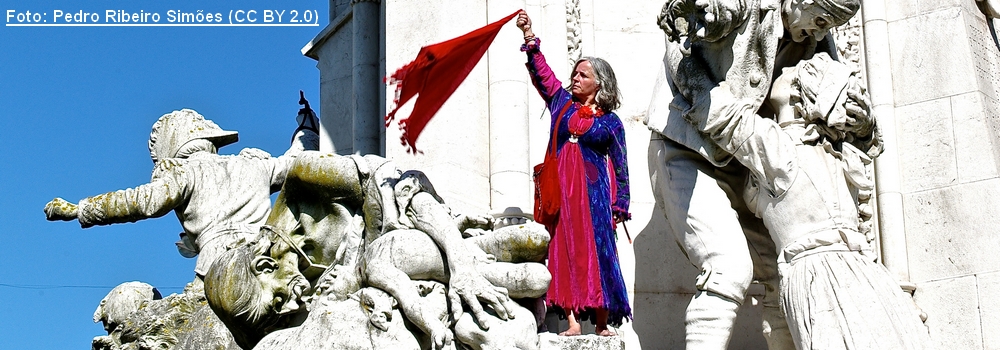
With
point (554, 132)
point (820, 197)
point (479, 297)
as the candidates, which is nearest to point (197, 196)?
point (554, 132)

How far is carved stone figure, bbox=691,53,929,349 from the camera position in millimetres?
9547

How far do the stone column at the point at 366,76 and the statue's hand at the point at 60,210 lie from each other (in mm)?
1949

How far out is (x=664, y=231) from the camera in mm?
11281

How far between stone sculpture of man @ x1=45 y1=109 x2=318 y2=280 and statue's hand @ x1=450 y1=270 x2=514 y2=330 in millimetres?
2347

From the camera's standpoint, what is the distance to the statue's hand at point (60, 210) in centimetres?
1161

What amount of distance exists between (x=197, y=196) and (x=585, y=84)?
280 centimetres

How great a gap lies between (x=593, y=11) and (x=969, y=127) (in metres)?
2.51

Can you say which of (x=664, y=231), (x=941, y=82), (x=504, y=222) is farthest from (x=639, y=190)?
(x=941, y=82)

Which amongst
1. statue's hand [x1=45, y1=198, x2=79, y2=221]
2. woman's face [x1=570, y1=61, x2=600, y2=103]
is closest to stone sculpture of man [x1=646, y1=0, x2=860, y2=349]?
woman's face [x1=570, y1=61, x2=600, y2=103]

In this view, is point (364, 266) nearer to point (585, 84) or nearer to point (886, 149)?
point (585, 84)

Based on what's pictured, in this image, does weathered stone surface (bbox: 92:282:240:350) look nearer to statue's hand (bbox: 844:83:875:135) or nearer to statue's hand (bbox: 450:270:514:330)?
statue's hand (bbox: 450:270:514:330)

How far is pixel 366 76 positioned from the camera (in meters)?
12.8

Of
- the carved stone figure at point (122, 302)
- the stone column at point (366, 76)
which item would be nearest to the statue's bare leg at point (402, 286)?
the carved stone figure at point (122, 302)

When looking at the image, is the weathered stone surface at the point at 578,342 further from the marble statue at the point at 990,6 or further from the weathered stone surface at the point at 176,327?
the marble statue at the point at 990,6
